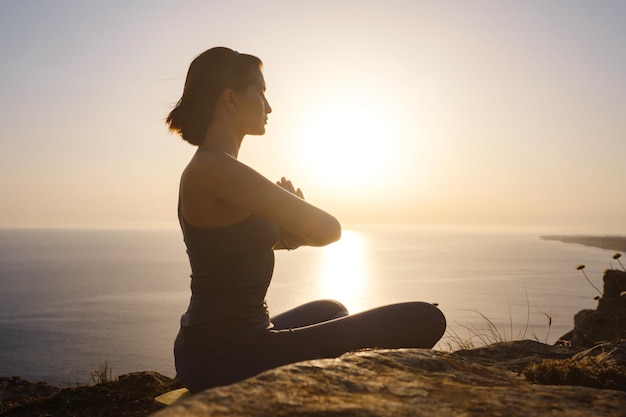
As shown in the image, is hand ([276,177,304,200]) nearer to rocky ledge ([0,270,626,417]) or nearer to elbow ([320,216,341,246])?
elbow ([320,216,341,246])

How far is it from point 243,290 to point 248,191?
64 cm

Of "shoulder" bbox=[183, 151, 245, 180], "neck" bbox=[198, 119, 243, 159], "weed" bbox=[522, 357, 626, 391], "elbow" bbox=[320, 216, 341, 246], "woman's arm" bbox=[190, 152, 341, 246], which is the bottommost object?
"weed" bbox=[522, 357, 626, 391]

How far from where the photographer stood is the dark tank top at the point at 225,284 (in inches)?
124

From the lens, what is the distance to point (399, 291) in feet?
333

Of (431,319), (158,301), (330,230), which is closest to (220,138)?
(330,230)

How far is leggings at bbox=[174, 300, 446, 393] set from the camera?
10.4ft

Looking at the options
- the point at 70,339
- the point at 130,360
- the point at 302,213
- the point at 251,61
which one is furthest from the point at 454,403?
the point at 70,339

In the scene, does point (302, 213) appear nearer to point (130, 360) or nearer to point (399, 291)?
point (130, 360)

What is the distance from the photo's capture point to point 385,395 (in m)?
1.87

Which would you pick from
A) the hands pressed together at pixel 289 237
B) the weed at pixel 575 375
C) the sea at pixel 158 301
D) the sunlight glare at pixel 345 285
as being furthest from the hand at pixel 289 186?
the sunlight glare at pixel 345 285

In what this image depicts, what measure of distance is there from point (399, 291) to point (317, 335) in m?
101

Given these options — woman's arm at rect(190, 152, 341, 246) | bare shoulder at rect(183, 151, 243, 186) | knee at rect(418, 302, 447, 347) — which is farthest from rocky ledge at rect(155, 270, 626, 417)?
bare shoulder at rect(183, 151, 243, 186)

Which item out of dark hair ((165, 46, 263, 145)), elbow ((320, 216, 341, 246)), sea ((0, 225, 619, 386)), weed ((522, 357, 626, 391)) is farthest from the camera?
sea ((0, 225, 619, 386))

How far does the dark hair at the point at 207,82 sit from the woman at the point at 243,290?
0.03 metres
